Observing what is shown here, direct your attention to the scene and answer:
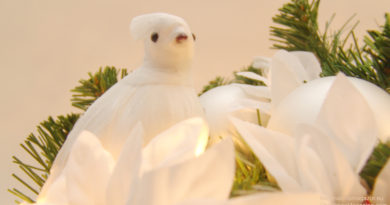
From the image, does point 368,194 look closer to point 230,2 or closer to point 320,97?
point 320,97

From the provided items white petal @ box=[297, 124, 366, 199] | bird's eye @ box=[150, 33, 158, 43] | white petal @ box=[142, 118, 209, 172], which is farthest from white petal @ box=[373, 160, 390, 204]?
bird's eye @ box=[150, 33, 158, 43]

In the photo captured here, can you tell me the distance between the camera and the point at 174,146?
24cm

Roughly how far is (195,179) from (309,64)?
25 centimetres

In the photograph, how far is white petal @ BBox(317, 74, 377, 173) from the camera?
0.23m

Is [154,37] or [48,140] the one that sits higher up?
[154,37]

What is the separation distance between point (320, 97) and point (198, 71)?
80 centimetres

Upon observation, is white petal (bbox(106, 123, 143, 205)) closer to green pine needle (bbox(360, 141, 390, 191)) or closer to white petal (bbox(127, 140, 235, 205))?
white petal (bbox(127, 140, 235, 205))

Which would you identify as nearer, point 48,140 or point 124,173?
point 124,173

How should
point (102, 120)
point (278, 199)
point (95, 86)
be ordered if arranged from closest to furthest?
point (278, 199) → point (102, 120) → point (95, 86)

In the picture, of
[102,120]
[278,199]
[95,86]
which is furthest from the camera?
[95,86]

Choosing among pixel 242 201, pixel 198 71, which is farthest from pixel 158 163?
pixel 198 71

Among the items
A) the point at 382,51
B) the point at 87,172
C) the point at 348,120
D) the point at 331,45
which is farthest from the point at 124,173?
the point at 331,45

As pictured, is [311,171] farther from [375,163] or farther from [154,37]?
[154,37]

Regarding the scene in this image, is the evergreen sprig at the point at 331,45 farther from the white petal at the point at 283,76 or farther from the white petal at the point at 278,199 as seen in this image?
the white petal at the point at 278,199
